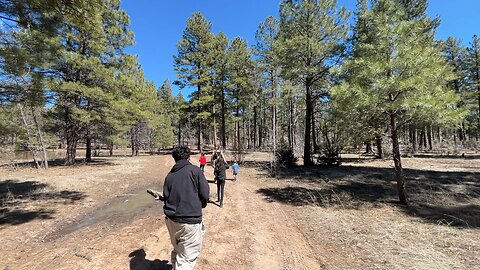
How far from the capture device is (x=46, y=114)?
2130cm

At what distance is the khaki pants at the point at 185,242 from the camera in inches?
151

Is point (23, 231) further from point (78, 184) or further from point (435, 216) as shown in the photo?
point (435, 216)

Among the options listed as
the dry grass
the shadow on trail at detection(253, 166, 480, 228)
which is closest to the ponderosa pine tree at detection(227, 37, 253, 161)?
the shadow on trail at detection(253, 166, 480, 228)

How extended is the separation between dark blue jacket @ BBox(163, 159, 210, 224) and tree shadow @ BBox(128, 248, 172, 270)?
5.78 feet

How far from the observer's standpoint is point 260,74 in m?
33.0

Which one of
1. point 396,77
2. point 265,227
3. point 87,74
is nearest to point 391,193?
point 396,77

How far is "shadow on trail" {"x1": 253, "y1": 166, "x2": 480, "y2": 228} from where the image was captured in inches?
344

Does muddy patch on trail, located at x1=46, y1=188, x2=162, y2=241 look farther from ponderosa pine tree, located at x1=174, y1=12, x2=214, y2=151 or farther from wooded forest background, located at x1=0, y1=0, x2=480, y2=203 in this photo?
ponderosa pine tree, located at x1=174, y1=12, x2=214, y2=151

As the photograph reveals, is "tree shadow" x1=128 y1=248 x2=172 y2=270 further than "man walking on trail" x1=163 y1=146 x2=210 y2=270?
Yes

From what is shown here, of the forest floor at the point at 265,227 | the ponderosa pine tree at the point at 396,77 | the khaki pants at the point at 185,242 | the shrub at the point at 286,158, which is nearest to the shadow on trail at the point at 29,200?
the forest floor at the point at 265,227

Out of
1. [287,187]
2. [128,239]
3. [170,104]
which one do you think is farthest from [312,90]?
[170,104]

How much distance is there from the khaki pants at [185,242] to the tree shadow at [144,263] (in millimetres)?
1277

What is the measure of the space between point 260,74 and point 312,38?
15.1 metres

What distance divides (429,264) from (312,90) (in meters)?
17.5
